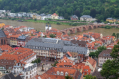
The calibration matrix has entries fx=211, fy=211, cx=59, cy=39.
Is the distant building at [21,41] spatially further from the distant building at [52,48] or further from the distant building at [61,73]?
the distant building at [61,73]

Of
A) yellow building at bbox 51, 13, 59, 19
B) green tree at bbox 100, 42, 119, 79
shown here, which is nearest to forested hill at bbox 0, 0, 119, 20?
yellow building at bbox 51, 13, 59, 19

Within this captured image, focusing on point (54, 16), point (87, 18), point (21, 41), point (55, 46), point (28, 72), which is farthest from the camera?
point (54, 16)

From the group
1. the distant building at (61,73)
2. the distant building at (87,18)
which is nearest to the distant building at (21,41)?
the distant building at (61,73)


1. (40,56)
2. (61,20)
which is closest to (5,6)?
(61,20)

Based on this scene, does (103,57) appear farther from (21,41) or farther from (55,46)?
(21,41)

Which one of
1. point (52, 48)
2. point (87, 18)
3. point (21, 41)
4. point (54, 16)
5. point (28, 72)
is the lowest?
point (28, 72)

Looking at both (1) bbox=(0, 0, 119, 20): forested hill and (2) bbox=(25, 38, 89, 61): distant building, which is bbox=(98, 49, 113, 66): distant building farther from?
(1) bbox=(0, 0, 119, 20): forested hill

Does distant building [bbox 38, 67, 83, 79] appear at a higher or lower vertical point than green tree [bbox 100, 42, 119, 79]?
lower

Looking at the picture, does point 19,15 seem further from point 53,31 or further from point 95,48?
point 95,48

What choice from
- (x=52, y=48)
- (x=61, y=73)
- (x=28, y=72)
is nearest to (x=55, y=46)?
(x=52, y=48)
